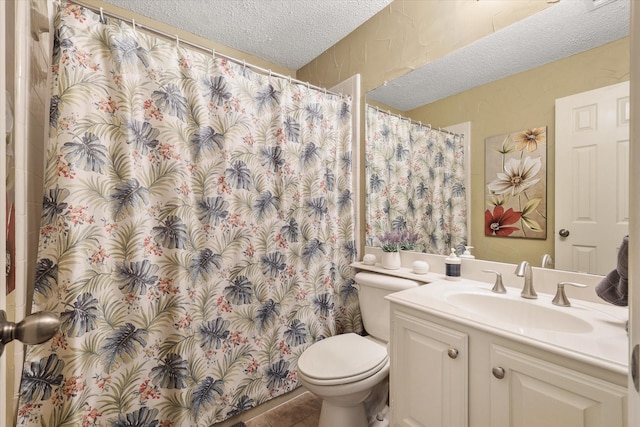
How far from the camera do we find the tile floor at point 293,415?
154cm

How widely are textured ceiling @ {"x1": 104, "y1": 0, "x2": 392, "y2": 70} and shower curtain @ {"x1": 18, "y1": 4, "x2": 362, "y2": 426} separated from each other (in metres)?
0.47

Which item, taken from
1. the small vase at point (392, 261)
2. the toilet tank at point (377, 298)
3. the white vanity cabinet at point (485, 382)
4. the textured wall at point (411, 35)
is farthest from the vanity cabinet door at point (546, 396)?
the textured wall at point (411, 35)

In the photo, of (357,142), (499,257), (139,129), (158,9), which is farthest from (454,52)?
(158,9)

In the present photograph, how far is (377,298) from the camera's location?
1.58m

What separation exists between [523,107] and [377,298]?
3.76ft

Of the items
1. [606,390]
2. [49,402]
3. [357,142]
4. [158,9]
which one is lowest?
[49,402]

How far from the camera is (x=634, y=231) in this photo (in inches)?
15.1

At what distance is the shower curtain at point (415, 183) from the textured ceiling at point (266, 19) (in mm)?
585

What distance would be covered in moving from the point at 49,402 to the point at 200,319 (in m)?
0.58

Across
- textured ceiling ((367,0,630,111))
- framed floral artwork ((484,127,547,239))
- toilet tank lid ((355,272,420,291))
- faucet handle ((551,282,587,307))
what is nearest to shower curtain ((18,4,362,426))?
toilet tank lid ((355,272,420,291))

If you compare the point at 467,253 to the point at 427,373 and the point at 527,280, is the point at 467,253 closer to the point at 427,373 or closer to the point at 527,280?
the point at 527,280

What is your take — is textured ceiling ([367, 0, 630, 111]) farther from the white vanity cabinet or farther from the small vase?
the white vanity cabinet

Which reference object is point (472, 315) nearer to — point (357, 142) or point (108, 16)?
point (357, 142)

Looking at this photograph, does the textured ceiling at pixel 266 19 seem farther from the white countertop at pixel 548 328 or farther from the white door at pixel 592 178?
the white countertop at pixel 548 328
